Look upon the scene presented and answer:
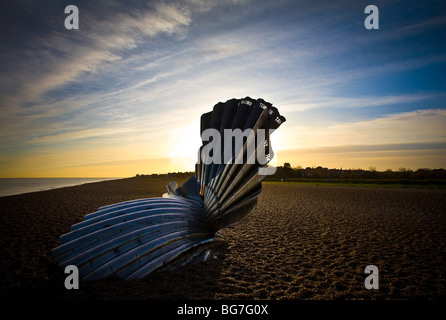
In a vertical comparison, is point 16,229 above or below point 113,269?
below

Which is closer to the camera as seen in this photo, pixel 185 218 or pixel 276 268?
pixel 185 218

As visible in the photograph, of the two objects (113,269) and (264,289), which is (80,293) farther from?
(264,289)

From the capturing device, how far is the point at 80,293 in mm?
Answer: 3141

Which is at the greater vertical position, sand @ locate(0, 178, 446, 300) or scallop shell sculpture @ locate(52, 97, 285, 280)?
scallop shell sculpture @ locate(52, 97, 285, 280)

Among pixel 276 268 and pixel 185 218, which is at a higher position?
pixel 185 218

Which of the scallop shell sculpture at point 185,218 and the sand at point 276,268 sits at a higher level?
the scallop shell sculpture at point 185,218

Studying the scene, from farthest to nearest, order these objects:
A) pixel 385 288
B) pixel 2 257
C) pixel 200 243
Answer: pixel 2 257 → pixel 200 243 → pixel 385 288

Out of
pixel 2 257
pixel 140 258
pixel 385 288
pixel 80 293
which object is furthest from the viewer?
pixel 2 257

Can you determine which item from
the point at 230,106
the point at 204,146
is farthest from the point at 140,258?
the point at 230,106

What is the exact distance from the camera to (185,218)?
163 inches

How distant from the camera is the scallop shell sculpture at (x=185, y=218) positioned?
337cm

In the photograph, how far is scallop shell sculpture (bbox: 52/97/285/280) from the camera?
337 centimetres

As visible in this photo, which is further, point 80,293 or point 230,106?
point 230,106
